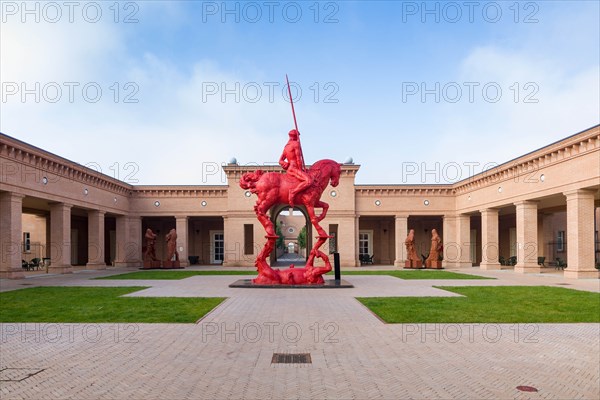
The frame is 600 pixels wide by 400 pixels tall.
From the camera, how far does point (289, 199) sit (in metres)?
18.0

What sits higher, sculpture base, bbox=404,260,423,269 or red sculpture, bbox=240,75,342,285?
red sculpture, bbox=240,75,342,285

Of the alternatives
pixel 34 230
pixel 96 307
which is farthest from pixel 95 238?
pixel 96 307

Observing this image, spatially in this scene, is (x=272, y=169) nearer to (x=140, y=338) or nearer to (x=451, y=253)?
(x=451, y=253)

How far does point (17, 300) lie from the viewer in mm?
13938

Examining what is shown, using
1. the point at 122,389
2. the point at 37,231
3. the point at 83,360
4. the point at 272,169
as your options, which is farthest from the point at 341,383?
the point at 37,231

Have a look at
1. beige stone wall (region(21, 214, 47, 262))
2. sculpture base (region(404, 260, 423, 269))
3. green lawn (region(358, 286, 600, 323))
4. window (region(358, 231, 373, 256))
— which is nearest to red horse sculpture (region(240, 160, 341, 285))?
green lawn (region(358, 286, 600, 323))

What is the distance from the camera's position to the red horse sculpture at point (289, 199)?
1797cm

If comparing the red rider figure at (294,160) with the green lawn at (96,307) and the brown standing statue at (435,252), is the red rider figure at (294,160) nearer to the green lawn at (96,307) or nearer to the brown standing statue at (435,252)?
the green lawn at (96,307)

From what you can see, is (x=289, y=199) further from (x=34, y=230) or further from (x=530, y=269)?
(x=34, y=230)

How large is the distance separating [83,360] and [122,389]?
5.86ft

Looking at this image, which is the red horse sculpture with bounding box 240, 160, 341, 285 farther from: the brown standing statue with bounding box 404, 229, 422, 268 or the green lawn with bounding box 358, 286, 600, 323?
the brown standing statue with bounding box 404, 229, 422, 268

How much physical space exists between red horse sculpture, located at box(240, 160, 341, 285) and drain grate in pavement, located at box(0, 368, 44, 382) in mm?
11717

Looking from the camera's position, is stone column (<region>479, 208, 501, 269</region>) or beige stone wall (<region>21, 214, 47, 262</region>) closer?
stone column (<region>479, 208, 501, 269</region>)

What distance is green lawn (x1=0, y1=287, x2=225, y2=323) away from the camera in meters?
10.8
